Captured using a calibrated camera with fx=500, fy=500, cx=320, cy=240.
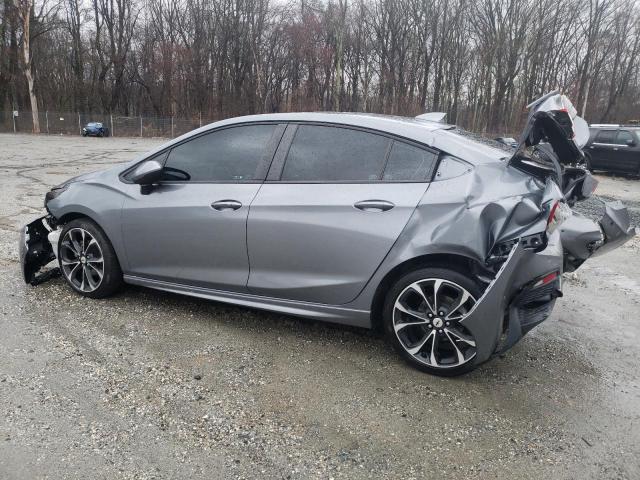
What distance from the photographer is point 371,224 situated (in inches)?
122

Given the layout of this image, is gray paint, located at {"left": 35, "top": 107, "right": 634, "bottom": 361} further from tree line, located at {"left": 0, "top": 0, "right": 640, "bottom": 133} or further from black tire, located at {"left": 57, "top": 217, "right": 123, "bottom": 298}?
tree line, located at {"left": 0, "top": 0, "right": 640, "bottom": 133}

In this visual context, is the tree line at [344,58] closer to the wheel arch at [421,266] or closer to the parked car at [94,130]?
the parked car at [94,130]

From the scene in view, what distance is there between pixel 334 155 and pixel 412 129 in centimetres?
54

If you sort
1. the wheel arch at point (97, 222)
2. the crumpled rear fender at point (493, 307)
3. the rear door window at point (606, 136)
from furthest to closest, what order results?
the rear door window at point (606, 136) → the wheel arch at point (97, 222) → the crumpled rear fender at point (493, 307)

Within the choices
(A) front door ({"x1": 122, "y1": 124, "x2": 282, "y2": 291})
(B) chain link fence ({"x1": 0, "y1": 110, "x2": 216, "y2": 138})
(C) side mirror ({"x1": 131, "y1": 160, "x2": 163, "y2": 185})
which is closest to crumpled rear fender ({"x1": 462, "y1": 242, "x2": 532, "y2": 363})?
(A) front door ({"x1": 122, "y1": 124, "x2": 282, "y2": 291})

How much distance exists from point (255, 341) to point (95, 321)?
1284 millimetres

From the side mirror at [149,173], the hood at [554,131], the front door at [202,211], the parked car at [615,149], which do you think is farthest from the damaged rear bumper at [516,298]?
the parked car at [615,149]

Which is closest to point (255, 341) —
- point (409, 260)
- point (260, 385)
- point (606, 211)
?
point (260, 385)

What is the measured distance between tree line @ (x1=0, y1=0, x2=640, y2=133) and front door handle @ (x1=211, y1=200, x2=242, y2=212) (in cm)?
3976

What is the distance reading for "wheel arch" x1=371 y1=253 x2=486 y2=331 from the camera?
298 cm

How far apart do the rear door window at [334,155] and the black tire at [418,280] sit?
68 cm

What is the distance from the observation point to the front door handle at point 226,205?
349cm

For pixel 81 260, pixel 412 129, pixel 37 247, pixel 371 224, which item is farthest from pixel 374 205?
pixel 37 247

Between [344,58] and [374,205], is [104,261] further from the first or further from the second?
[344,58]
